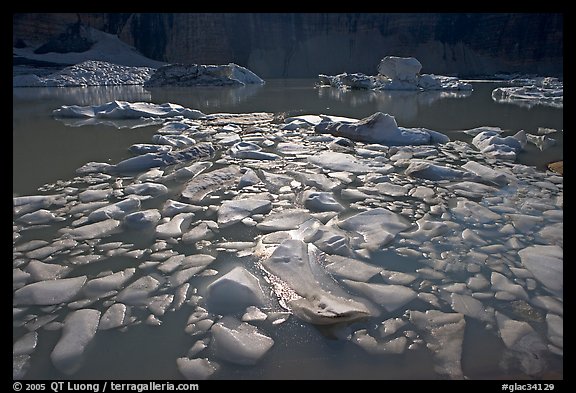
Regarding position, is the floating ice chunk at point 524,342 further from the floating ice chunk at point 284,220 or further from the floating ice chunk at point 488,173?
the floating ice chunk at point 488,173

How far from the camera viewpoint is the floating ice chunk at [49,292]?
132 cm

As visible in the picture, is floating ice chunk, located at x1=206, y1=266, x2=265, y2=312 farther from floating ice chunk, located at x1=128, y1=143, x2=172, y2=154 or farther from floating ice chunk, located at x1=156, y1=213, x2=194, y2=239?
floating ice chunk, located at x1=128, y1=143, x2=172, y2=154

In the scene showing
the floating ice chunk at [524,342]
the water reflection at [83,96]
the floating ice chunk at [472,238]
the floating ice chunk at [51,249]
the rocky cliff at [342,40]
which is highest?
the rocky cliff at [342,40]

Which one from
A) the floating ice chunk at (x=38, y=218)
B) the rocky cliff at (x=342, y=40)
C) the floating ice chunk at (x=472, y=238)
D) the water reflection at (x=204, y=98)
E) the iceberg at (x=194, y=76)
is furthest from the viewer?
the rocky cliff at (x=342, y=40)

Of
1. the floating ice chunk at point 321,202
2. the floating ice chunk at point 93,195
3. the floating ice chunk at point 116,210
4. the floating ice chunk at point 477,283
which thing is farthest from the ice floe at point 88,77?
the floating ice chunk at point 477,283

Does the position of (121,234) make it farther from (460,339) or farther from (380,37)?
(380,37)

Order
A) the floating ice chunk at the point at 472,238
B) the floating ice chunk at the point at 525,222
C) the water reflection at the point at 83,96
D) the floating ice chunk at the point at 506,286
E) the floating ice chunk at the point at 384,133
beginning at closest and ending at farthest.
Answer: the floating ice chunk at the point at 506,286, the floating ice chunk at the point at 472,238, the floating ice chunk at the point at 525,222, the floating ice chunk at the point at 384,133, the water reflection at the point at 83,96

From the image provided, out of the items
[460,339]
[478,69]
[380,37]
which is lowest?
[460,339]

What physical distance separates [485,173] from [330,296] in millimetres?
2015

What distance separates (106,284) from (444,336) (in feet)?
3.95

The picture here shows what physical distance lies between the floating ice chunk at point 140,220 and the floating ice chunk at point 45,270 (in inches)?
16.6

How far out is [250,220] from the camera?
199 cm

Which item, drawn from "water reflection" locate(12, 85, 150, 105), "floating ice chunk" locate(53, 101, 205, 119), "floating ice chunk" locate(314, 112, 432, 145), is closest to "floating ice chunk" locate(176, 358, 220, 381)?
"floating ice chunk" locate(314, 112, 432, 145)

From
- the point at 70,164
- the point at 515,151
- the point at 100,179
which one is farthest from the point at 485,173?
the point at 70,164
